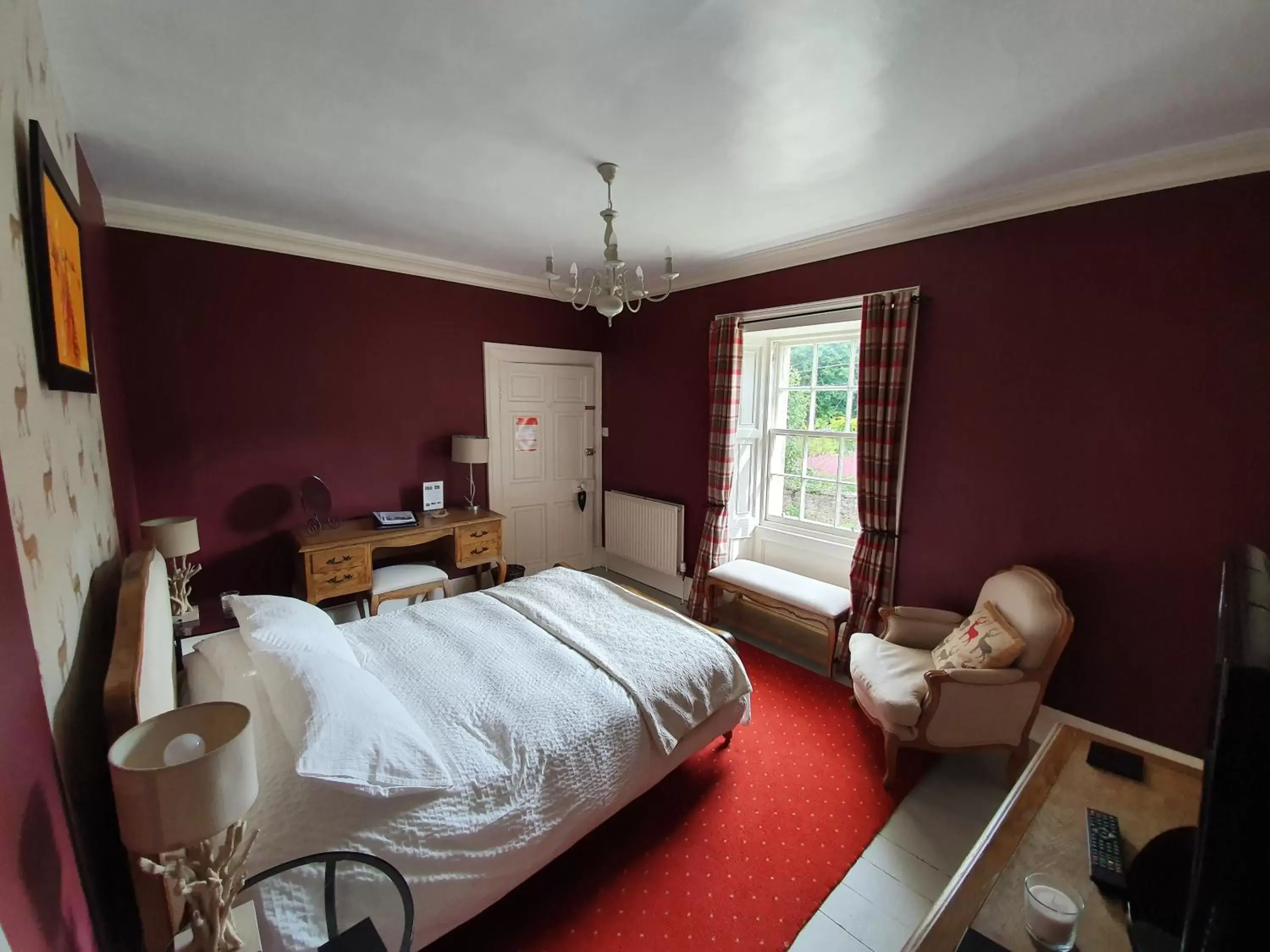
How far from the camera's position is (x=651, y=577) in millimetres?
4539

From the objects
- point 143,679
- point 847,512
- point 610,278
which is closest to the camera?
point 143,679

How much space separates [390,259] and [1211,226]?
4.20 metres

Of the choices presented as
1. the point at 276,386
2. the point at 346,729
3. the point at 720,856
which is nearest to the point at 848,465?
the point at 720,856

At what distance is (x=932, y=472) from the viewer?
2.79 m

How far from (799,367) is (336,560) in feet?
11.0

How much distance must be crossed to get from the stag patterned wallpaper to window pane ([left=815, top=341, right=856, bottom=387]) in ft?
12.0

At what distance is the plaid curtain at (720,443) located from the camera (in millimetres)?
3559

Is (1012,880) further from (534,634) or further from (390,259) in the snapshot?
(390,259)

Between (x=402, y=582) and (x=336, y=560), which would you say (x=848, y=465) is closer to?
(x=402, y=582)

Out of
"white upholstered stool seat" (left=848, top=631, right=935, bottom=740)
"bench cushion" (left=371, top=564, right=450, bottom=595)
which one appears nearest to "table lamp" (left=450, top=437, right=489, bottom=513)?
"bench cushion" (left=371, top=564, right=450, bottom=595)

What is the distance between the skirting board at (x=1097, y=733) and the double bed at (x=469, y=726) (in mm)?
1507

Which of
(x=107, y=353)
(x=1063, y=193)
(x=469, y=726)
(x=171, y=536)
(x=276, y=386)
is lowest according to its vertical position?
(x=469, y=726)

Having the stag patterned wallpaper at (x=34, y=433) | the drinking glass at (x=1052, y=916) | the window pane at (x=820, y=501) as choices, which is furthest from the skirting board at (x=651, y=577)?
the stag patterned wallpaper at (x=34, y=433)

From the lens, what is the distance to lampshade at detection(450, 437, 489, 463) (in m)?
3.68
